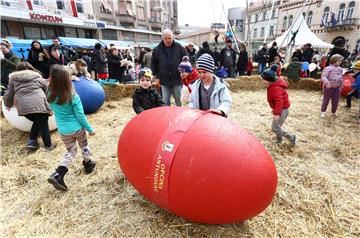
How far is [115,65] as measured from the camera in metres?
9.02

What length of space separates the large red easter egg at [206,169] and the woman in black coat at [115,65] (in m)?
7.35

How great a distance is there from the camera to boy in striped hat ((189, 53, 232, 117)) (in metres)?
2.75

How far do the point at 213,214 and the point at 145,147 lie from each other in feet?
3.01

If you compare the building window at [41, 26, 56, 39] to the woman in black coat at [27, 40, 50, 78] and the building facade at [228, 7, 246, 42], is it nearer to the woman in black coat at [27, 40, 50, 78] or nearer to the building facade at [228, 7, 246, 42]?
the woman in black coat at [27, 40, 50, 78]

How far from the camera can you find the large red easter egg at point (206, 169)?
1.93 metres

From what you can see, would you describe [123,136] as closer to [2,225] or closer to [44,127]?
[2,225]

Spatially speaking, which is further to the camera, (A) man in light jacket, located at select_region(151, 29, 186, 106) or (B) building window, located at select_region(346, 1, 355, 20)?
(B) building window, located at select_region(346, 1, 355, 20)

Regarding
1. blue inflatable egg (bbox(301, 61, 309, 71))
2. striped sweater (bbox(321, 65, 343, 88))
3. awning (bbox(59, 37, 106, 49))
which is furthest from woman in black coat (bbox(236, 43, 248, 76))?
awning (bbox(59, 37, 106, 49))

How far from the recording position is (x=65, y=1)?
28.0m

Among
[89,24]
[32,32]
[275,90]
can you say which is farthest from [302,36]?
[32,32]

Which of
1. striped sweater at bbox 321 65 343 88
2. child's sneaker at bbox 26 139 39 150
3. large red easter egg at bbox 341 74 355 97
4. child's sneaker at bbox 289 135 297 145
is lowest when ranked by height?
child's sneaker at bbox 289 135 297 145

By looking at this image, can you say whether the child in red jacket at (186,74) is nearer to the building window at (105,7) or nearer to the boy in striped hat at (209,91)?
the boy in striped hat at (209,91)

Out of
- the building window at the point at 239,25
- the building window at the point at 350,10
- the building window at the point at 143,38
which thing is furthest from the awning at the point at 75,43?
the building window at the point at 239,25

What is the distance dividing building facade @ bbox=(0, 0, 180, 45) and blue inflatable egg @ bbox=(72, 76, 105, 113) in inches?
892
